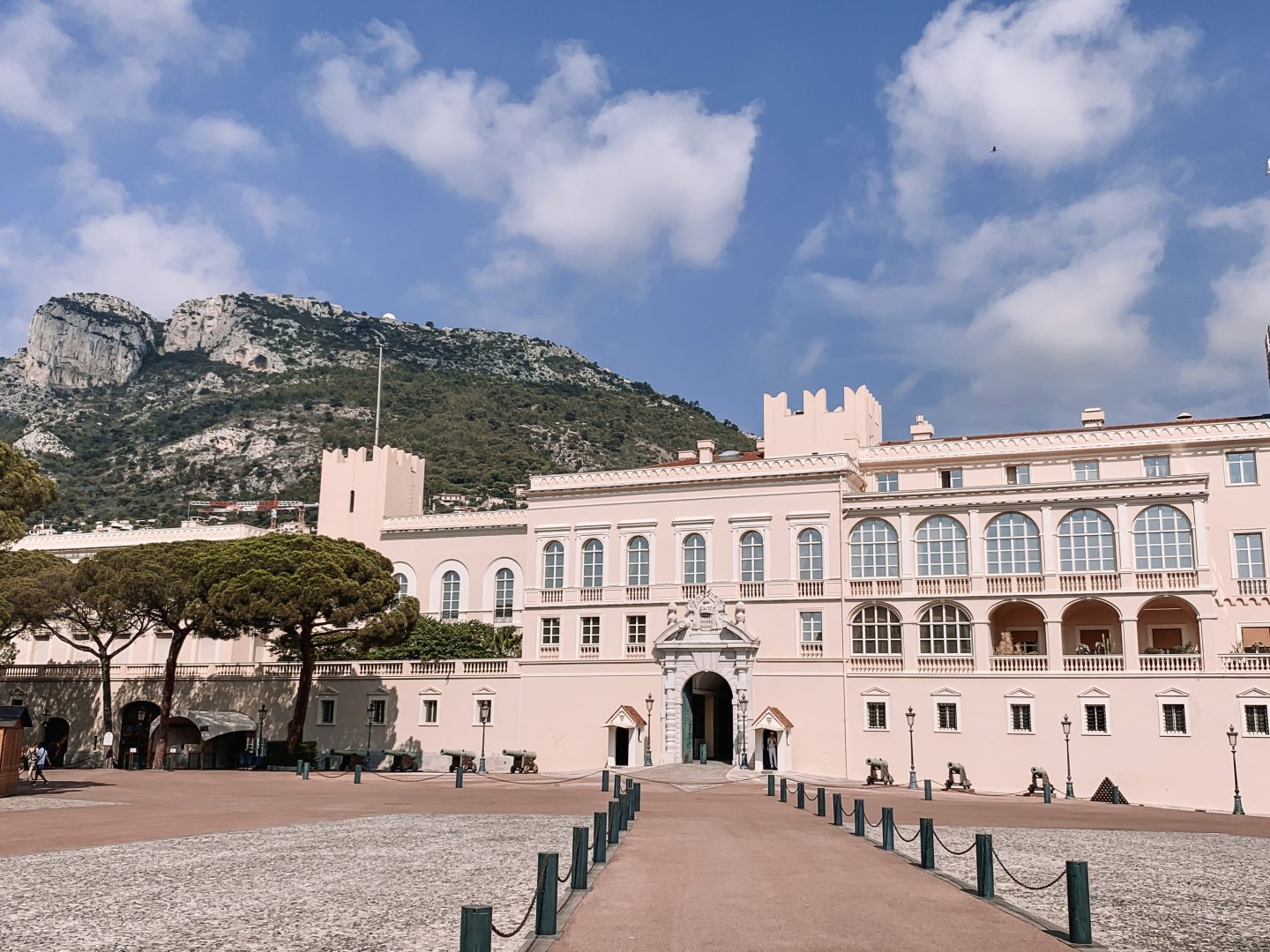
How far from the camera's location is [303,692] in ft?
173

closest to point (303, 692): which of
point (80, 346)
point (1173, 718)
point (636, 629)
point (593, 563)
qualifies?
point (593, 563)

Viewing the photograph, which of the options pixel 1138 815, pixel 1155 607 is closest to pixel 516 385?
pixel 1155 607

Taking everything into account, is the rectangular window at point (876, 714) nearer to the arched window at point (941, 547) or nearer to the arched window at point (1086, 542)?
the arched window at point (941, 547)

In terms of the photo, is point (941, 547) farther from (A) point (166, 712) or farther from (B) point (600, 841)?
(A) point (166, 712)

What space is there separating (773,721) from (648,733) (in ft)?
20.0

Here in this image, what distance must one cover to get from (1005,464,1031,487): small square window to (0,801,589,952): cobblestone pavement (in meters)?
34.9

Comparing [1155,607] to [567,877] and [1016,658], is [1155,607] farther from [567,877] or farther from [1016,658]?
[567,877]

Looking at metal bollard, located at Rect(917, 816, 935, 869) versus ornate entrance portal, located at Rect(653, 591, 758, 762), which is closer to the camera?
metal bollard, located at Rect(917, 816, 935, 869)

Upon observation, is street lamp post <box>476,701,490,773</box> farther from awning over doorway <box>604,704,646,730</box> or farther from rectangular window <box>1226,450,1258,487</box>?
rectangular window <box>1226,450,1258,487</box>

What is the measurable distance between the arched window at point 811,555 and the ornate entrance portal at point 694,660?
10.7 feet

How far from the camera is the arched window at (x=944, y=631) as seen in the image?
47750 millimetres

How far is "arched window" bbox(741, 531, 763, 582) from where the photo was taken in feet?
170

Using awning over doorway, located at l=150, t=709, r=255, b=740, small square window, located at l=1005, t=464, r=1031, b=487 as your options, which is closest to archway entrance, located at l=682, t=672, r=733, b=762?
small square window, located at l=1005, t=464, r=1031, b=487

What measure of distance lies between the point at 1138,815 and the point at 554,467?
9369 cm
